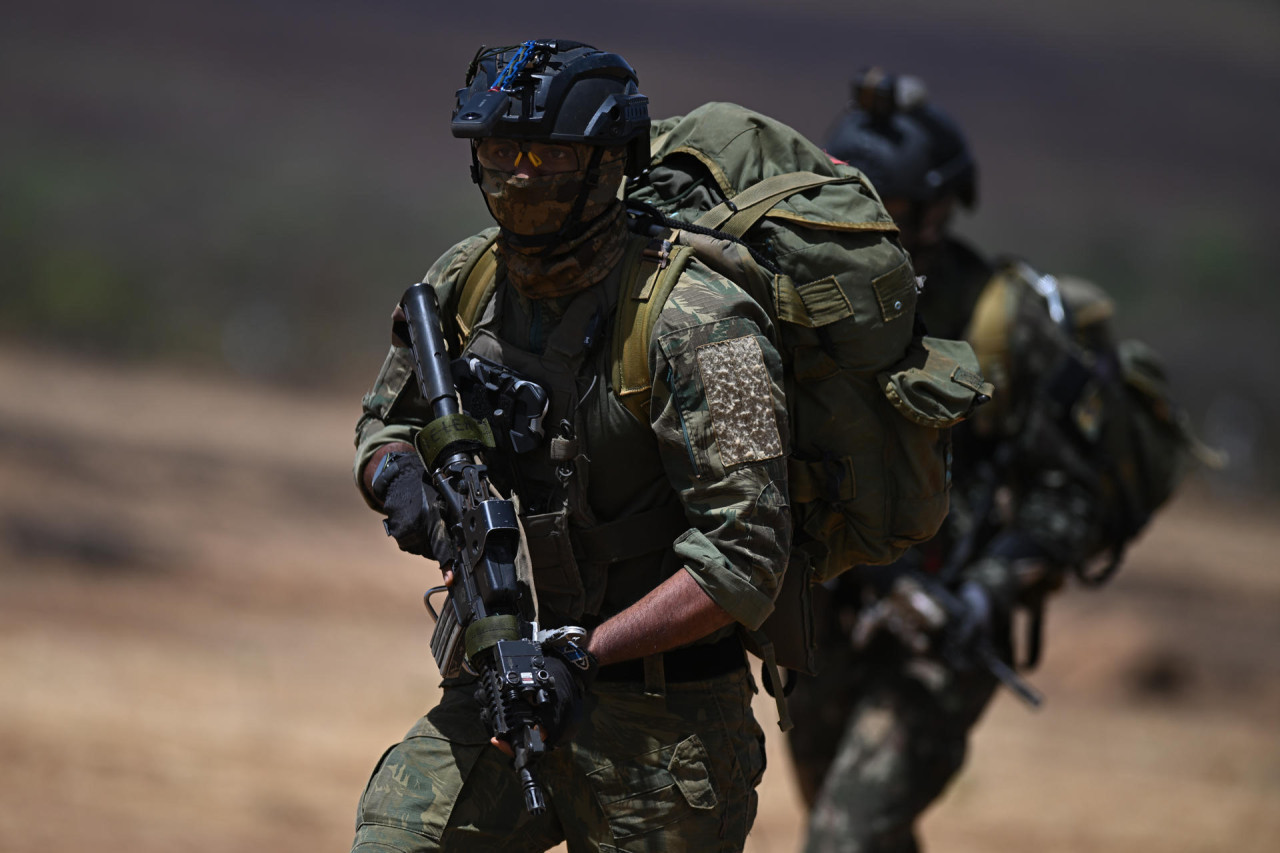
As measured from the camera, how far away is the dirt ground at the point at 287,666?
25.9ft

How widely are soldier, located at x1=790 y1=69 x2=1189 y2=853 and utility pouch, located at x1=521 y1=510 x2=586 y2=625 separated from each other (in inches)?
109

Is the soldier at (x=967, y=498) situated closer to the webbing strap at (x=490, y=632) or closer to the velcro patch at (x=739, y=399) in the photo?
the velcro patch at (x=739, y=399)

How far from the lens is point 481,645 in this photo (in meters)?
2.93

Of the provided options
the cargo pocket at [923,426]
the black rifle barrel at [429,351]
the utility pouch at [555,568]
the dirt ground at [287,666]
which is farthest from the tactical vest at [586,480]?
the dirt ground at [287,666]

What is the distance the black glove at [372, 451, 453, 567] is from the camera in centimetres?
316

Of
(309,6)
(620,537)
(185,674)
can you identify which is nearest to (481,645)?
(620,537)

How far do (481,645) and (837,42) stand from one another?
27462mm

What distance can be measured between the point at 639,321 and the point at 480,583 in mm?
603

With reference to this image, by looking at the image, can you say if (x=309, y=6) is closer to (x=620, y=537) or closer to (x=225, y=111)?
(x=225, y=111)

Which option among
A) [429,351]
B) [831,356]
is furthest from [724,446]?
[429,351]

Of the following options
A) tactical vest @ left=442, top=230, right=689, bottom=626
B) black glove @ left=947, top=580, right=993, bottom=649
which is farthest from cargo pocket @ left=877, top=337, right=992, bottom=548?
black glove @ left=947, top=580, right=993, bottom=649

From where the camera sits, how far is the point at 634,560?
3273mm

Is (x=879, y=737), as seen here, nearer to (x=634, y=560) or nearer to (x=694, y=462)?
(x=634, y=560)

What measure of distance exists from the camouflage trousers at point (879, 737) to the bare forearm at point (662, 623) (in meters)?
2.93
